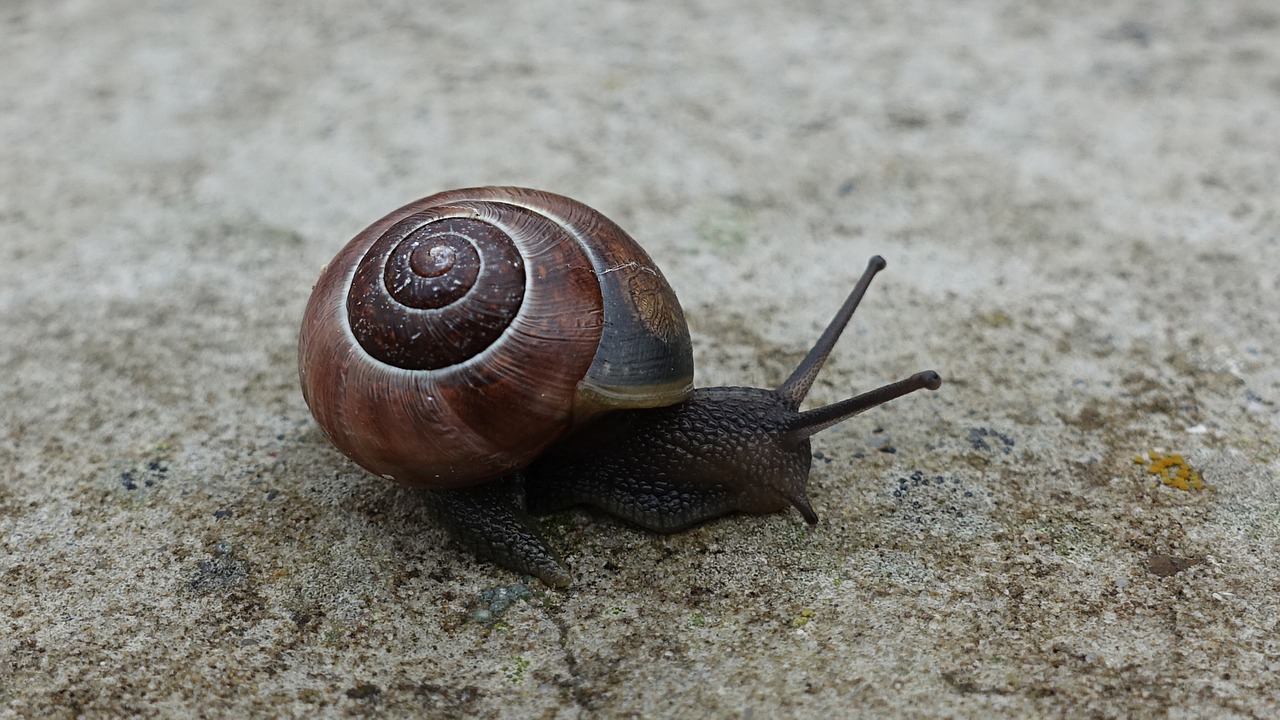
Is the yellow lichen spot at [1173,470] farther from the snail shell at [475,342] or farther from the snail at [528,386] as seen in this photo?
the snail shell at [475,342]

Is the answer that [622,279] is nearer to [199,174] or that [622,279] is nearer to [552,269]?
[552,269]

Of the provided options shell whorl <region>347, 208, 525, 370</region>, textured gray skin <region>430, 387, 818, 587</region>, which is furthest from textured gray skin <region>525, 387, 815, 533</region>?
shell whorl <region>347, 208, 525, 370</region>

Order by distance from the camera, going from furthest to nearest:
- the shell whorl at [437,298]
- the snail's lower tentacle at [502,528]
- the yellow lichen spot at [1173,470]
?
1. the yellow lichen spot at [1173,470]
2. the snail's lower tentacle at [502,528]
3. the shell whorl at [437,298]

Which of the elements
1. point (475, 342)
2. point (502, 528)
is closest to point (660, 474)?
point (502, 528)

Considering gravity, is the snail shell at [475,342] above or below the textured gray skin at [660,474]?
above

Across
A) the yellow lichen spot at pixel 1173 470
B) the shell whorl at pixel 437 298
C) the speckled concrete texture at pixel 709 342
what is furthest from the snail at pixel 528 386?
the yellow lichen spot at pixel 1173 470

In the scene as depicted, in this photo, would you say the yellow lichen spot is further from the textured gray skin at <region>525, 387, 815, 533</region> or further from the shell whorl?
the shell whorl

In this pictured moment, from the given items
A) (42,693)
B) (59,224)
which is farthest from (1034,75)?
(42,693)
